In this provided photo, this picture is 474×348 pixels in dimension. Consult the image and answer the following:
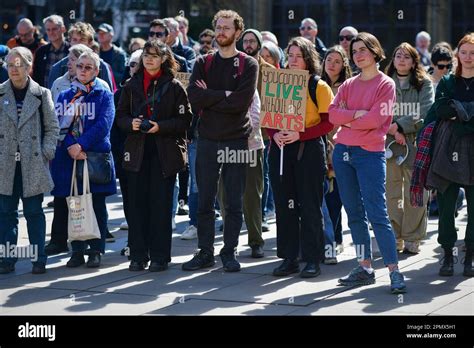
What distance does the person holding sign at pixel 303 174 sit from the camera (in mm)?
9438

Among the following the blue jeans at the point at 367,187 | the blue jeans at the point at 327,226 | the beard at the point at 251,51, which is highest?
the beard at the point at 251,51

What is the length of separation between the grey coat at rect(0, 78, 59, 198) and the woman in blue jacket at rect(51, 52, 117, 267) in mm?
388

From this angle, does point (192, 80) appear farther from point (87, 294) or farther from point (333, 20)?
point (333, 20)

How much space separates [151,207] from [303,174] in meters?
1.48

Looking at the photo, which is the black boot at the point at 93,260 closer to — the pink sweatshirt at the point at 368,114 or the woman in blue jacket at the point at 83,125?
the woman in blue jacket at the point at 83,125

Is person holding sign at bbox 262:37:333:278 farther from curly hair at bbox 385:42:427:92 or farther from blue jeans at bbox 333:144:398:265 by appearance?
curly hair at bbox 385:42:427:92

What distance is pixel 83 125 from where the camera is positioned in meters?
10.2

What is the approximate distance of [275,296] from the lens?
8641 mm

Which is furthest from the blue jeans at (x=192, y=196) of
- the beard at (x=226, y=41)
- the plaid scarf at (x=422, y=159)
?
the plaid scarf at (x=422, y=159)

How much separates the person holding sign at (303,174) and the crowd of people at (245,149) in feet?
0.04

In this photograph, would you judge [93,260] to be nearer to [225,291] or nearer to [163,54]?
[225,291]

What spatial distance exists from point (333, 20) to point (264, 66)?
17.5 m

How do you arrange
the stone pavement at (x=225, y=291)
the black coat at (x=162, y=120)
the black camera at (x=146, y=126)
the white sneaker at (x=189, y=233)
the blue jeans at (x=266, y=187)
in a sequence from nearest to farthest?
the stone pavement at (x=225, y=291) → the black camera at (x=146, y=126) → the black coat at (x=162, y=120) → the white sneaker at (x=189, y=233) → the blue jeans at (x=266, y=187)

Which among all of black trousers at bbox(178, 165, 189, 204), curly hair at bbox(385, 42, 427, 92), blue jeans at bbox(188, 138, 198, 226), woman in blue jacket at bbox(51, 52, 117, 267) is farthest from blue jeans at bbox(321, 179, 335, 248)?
black trousers at bbox(178, 165, 189, 204)
